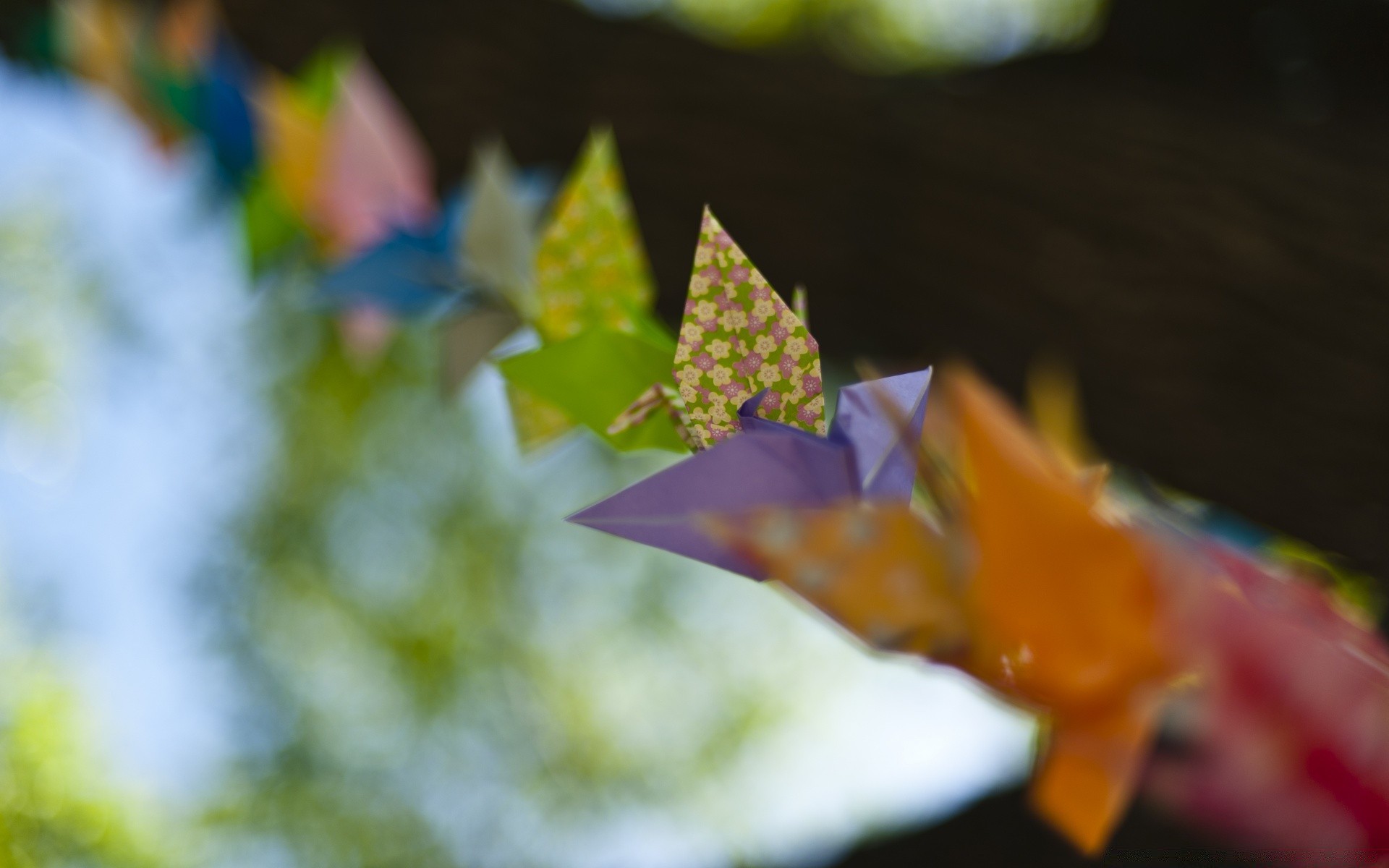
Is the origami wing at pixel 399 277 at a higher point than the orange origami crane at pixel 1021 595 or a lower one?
higher

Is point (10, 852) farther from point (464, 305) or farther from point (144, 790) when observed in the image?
point (464, 305)

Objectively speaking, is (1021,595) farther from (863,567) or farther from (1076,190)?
(1076,190)

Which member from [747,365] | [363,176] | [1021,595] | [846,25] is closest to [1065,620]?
[1021,595]

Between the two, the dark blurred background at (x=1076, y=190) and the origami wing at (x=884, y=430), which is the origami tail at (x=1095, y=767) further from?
the dark blurred background at (x=1076, y=190)

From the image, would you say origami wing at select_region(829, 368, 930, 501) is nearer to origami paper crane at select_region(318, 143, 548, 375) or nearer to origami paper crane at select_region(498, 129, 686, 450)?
origami paper crane at select_region(498, 129, 686, 450)

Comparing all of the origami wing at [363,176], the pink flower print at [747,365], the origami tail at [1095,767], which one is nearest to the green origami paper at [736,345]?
the pink flower print at [747,365]

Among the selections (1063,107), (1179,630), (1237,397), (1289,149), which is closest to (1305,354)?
(1237,397)

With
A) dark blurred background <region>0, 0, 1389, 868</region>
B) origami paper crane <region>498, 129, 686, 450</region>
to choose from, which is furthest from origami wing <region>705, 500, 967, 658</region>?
dark blurred background <region>0, 0, 1389, 868</region>
